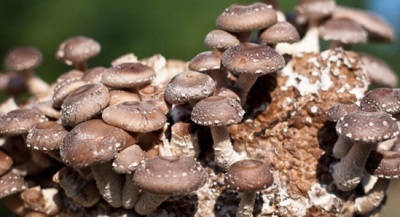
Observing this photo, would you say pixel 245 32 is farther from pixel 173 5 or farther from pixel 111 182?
pixel 173 5

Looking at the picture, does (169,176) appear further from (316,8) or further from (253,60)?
(316,8)

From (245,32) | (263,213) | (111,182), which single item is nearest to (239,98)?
(245,32)

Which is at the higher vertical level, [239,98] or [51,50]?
[239,98]

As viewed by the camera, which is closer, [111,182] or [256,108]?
[111,182]

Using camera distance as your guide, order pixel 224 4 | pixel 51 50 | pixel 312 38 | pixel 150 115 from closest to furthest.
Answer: pixel 150 115
pixel 312 38
pixel 51 50
pixel 224 4

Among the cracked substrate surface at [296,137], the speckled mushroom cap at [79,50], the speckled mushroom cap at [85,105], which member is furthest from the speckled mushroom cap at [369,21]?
the speckled mushroom cap at [85,105]

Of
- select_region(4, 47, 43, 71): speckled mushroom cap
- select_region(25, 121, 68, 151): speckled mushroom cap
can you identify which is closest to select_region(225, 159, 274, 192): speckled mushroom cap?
select_region(25, 121, 68, 151): speckled mushroom cap

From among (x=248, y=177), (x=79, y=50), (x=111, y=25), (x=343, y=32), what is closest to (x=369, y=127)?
(x=248, y=177)
